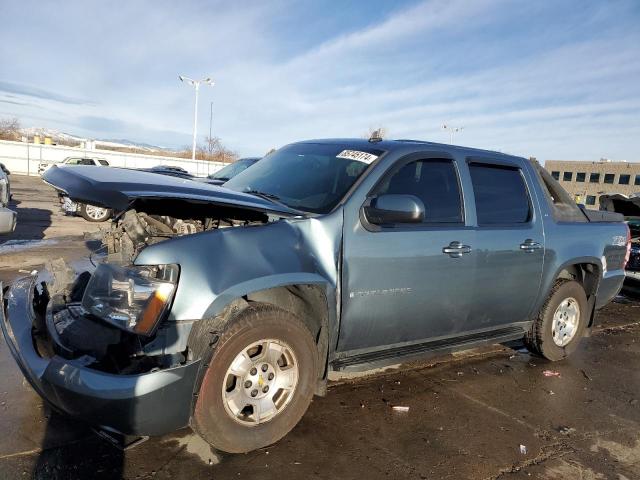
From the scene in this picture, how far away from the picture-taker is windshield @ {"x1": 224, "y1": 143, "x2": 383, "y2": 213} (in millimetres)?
3451

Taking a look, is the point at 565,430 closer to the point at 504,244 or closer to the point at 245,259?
the point at 504,244

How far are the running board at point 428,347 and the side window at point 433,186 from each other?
0.95 m

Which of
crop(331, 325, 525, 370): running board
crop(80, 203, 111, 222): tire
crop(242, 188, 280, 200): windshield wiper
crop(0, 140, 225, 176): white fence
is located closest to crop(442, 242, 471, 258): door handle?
crop(331, 325, 525, 370): running board

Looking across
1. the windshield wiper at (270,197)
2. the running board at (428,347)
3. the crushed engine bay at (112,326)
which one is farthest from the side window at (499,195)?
the crushed engine bay at (112,326)

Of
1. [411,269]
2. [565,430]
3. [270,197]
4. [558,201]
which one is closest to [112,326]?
[270,197]

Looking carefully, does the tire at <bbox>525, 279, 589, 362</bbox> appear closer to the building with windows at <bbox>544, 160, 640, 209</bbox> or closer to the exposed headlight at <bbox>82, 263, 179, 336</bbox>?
the exposed headlight at <bbox>82, 263, 179, 336</bbox>

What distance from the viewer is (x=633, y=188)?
6812 centimetres

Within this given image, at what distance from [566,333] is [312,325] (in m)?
3.28

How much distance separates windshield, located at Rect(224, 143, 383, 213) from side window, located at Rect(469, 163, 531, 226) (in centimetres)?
100

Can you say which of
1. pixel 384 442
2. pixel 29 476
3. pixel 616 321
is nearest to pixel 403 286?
pixel 384 442

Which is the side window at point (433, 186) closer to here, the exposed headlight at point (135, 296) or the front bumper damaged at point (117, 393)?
the exposed headlight at point (135, 296)

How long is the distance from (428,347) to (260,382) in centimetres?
147

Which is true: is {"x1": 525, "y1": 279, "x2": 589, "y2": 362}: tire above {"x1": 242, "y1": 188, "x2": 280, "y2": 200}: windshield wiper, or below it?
below

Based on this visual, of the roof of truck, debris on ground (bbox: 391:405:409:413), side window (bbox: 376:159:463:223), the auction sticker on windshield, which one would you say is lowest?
debris on ground (bbox: 391:405:409:413)
